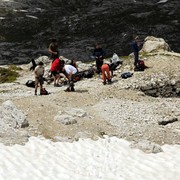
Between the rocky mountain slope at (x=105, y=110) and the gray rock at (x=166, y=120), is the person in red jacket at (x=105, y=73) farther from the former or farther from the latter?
the gray rock at (x=166, y=120)

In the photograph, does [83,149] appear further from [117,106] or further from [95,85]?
[95,85]

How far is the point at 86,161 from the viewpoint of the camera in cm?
1894

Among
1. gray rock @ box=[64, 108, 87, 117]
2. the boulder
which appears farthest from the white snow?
gray rock @ box=[64, 108, 87, 117]

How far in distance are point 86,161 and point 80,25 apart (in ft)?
266

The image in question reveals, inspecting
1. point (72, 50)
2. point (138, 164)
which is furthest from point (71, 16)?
point (138, 164)

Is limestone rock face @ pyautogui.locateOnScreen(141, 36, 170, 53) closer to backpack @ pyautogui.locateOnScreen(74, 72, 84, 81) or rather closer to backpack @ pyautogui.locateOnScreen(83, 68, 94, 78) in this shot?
backpack @ pyautogui.locateOnScreen(83, 68, 94, 78)

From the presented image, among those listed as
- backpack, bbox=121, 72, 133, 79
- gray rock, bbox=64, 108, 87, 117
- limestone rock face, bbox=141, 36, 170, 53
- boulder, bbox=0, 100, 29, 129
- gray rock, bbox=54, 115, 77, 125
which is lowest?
limestone rock face, bbox=141, 36, 170, 53

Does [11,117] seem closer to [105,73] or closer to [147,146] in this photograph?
[147,146]

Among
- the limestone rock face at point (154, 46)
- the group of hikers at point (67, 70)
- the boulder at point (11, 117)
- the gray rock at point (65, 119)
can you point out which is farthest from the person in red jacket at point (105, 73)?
the limestone rock face at point (154, 46)

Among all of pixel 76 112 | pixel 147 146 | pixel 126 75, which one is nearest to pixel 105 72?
pixel 126 75

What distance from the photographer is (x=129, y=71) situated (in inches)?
1347

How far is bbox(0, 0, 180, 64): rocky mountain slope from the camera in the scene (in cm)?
8388

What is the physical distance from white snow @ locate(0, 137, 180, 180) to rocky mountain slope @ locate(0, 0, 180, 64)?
57.4 metres

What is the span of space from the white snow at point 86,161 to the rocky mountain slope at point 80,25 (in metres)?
57.4
